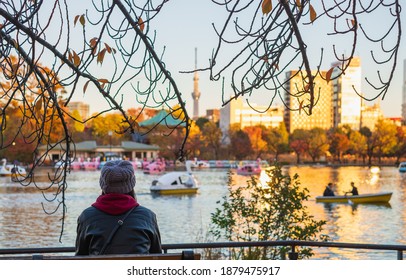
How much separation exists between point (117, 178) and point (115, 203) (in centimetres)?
8

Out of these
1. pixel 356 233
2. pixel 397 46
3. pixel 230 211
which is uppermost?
pixel 397 46

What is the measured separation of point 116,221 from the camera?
2262 mm

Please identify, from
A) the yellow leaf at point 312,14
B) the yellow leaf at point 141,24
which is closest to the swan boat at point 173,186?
the yellow leaf at point 141,24

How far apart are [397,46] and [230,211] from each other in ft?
20.8

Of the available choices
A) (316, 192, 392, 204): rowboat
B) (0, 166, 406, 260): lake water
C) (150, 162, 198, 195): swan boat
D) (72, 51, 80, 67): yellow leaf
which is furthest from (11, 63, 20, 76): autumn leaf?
(150, 162, 198, 195): swan boat

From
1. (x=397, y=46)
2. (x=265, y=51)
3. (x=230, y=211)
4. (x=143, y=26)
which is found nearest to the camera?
(x=397, y=46)

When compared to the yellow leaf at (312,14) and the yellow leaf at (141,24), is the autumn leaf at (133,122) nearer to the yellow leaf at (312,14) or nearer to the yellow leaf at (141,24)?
the yellow leaf at (141,24)

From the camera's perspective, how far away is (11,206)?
890 inches

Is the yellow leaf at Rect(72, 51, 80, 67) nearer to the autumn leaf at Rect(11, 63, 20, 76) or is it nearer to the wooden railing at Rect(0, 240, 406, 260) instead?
the autumn leaf at Rect(11, 63, 20, 76)

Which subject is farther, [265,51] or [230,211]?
[230,211]

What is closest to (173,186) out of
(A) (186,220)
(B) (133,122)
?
(A) (186,220)

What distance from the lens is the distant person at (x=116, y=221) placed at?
2.26 meters
